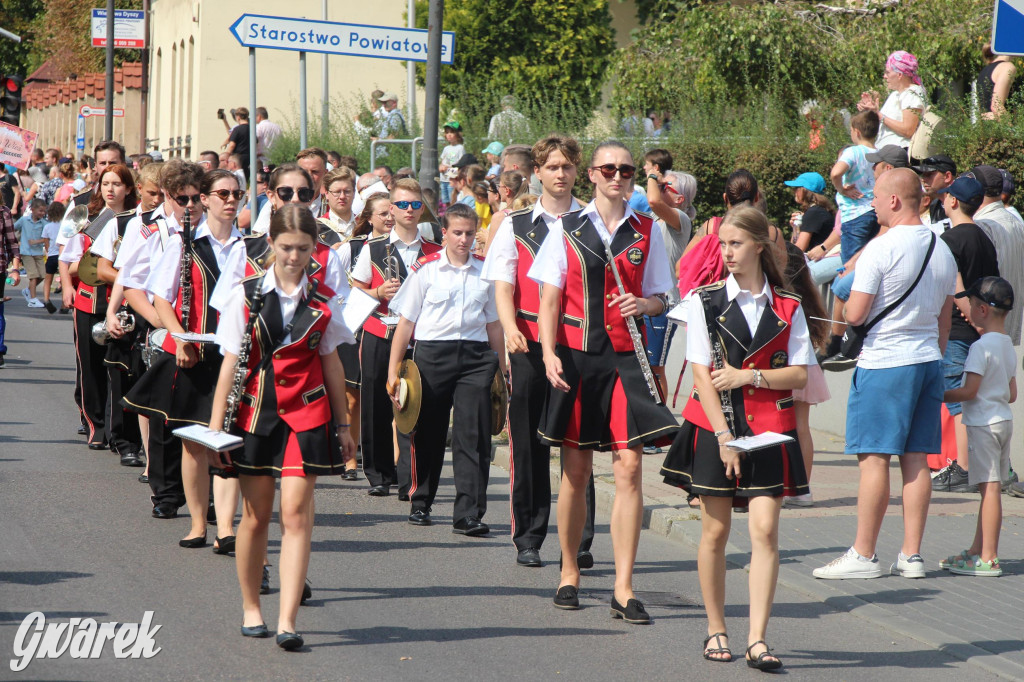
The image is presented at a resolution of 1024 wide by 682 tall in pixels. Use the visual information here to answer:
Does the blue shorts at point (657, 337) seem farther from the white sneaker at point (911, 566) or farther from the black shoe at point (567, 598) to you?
the black shoe at point (567, 598)

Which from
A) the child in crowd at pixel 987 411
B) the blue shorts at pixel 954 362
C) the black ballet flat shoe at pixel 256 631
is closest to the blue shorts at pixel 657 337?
the blue shorts at pixel 954 362

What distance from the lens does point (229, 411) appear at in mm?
5605

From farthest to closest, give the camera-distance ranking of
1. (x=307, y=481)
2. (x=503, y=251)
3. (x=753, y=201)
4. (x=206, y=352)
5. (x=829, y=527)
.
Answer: (x=753, y=201)
(x=829, y=527)
(x=206, y=352)
(x=503, y=251)
(x=307, y=481)

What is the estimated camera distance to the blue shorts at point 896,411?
7.07m

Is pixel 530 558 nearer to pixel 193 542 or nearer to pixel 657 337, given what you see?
pixel 193 542

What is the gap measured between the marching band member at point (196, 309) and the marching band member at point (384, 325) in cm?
153

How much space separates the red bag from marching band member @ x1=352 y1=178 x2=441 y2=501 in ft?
5.57

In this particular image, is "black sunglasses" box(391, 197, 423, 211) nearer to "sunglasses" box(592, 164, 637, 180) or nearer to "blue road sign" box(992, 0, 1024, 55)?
"sunglasses" box(592, 164, 637, 180)

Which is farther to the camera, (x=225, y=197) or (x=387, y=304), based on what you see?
(x=387, y=304)

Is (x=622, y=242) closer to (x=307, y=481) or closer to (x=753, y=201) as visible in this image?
(x=307, y=481)

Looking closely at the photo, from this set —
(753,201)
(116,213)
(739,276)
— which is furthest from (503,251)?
(116,213)

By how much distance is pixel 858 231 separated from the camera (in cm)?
1166

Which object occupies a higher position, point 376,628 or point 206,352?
point 206,352

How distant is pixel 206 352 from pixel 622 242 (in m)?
2.47
